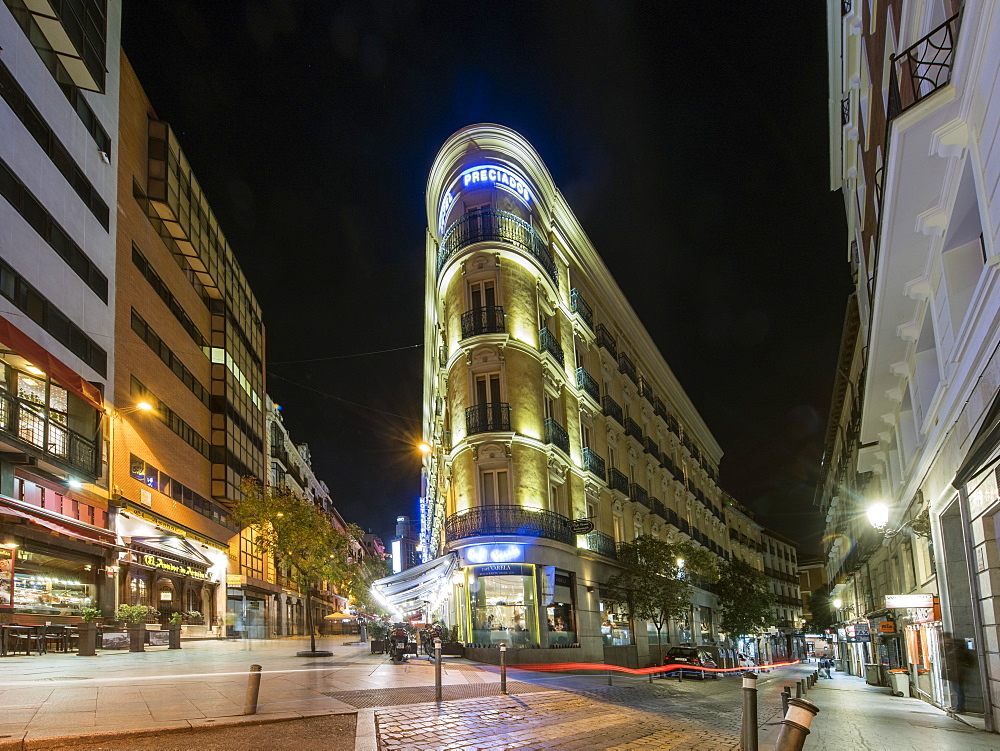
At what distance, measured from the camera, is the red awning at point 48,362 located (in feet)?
68.5

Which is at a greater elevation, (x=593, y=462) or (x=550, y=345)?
(x=550, y=345)

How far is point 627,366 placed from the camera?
43.5 m

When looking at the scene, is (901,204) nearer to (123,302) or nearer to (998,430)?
(998,430)

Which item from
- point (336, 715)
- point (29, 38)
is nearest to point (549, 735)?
point (336, 715)

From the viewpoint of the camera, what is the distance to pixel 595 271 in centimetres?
Result: 4081

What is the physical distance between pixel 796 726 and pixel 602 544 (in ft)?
96.1

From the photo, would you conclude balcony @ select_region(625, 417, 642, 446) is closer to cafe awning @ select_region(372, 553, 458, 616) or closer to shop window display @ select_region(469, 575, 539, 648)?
shop window display @ select_region(469, 575, 539, 648)

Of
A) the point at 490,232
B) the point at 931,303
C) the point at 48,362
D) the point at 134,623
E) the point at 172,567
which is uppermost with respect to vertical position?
the point at 490,232

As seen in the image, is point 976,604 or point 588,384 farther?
point 588,384

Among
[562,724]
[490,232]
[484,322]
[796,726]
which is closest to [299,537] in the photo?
[484,322]

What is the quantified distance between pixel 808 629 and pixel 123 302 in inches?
3720

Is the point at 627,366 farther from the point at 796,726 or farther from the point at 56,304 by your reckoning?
the point at 796,726

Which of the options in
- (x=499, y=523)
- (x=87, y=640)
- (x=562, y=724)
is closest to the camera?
(x=562, y=724)

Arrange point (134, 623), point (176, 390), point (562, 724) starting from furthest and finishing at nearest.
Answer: point (176, 390) < point (134, 623) < point (562, 724)
